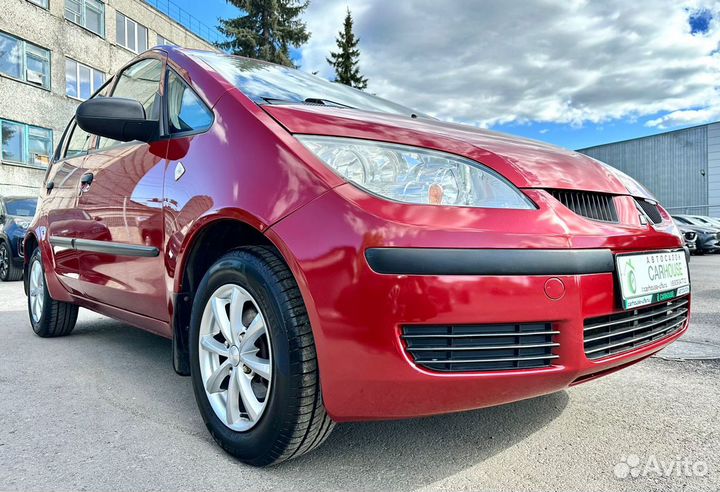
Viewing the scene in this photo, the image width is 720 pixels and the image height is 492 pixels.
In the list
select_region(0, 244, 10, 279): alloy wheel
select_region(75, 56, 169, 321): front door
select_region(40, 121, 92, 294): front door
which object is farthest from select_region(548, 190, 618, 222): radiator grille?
select_region(0, 244, 10, 279): alloy wheel

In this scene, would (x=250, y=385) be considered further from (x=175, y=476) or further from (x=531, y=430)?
(x=531, y=430)

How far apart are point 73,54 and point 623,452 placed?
22.5 metres

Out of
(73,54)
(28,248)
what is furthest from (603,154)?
(28,248)

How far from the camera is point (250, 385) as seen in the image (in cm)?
179

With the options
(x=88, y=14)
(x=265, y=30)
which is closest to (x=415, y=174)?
(x=88, y=14)

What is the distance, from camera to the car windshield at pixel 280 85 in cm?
203

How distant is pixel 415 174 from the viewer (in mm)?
1590

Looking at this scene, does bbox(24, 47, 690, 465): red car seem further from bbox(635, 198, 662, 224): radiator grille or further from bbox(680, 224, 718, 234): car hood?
bbox(680, 224, 718, 234): car hood

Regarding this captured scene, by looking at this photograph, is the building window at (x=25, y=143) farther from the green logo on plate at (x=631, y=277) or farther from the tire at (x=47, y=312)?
the green logo on plate at (x=631, y=277)

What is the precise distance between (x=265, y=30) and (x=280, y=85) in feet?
85.1

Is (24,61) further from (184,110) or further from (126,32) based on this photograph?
(184,110)

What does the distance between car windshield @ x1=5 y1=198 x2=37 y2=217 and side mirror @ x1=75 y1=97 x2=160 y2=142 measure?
730 cm

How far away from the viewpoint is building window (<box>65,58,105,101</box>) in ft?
63.9

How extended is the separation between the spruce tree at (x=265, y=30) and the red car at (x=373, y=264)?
24770 mm
